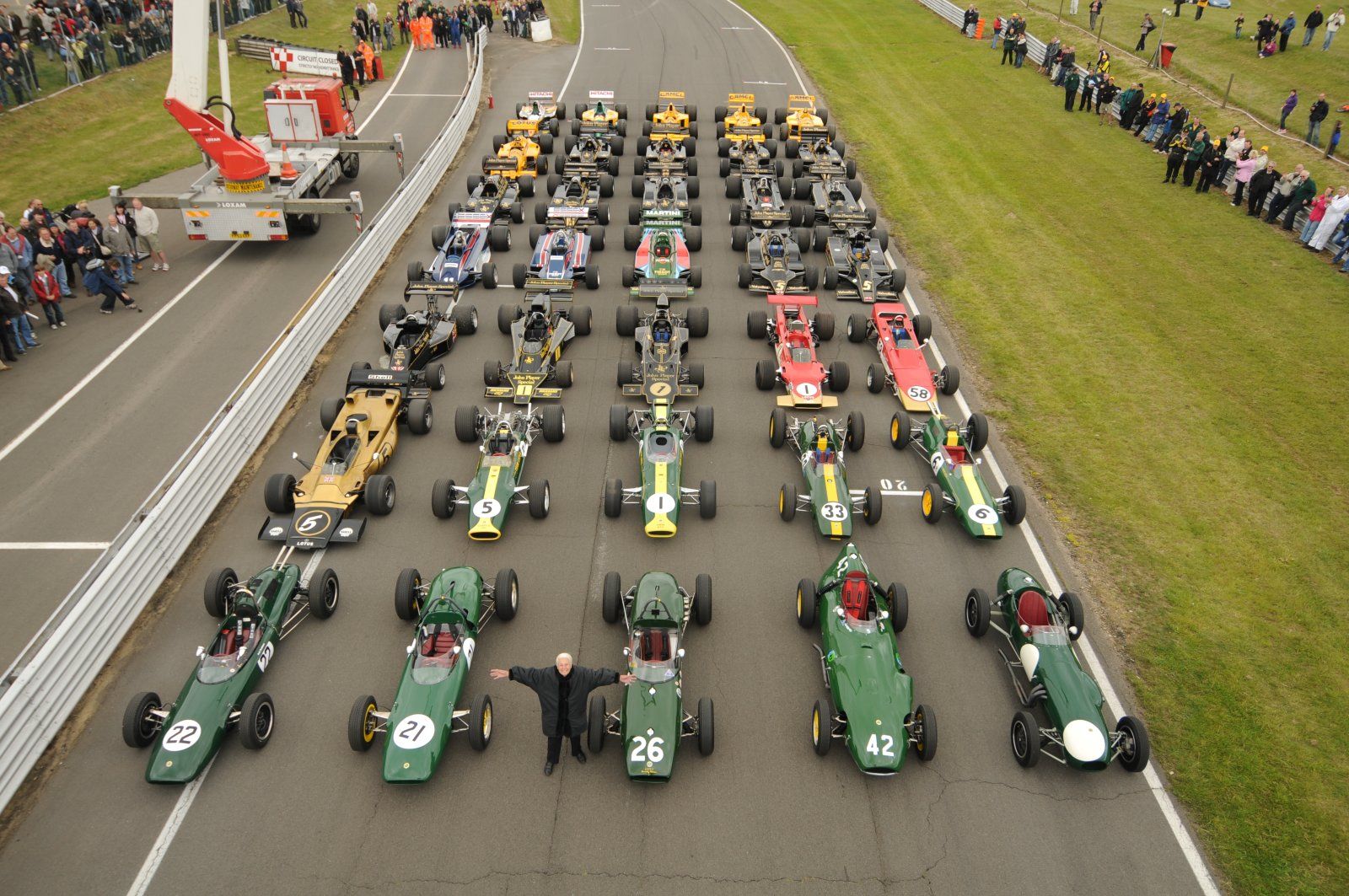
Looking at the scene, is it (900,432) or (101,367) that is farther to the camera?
(101,367)

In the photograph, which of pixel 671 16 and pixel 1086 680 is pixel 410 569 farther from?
pixel 671 16

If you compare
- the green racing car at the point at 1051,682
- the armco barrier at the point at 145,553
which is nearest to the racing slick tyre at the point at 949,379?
the green racing car at the point at 1051,682

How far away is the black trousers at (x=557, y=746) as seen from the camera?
10.1 metres

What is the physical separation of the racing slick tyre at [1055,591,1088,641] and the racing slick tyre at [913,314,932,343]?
8.19 meters

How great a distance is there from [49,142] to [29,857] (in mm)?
27942

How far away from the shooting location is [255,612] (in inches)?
441

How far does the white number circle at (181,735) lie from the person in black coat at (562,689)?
374 centimetres

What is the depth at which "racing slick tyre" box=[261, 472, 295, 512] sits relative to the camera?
1367 centimetres

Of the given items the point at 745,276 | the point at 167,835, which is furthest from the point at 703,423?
the point at 167,835

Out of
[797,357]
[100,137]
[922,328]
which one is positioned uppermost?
[100,137]

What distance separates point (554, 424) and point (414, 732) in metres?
6.83

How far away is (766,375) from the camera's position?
1741 cm

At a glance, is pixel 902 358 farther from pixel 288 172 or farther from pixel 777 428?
pixel 288 172

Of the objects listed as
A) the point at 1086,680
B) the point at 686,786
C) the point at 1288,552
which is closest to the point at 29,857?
the point at 686,786
